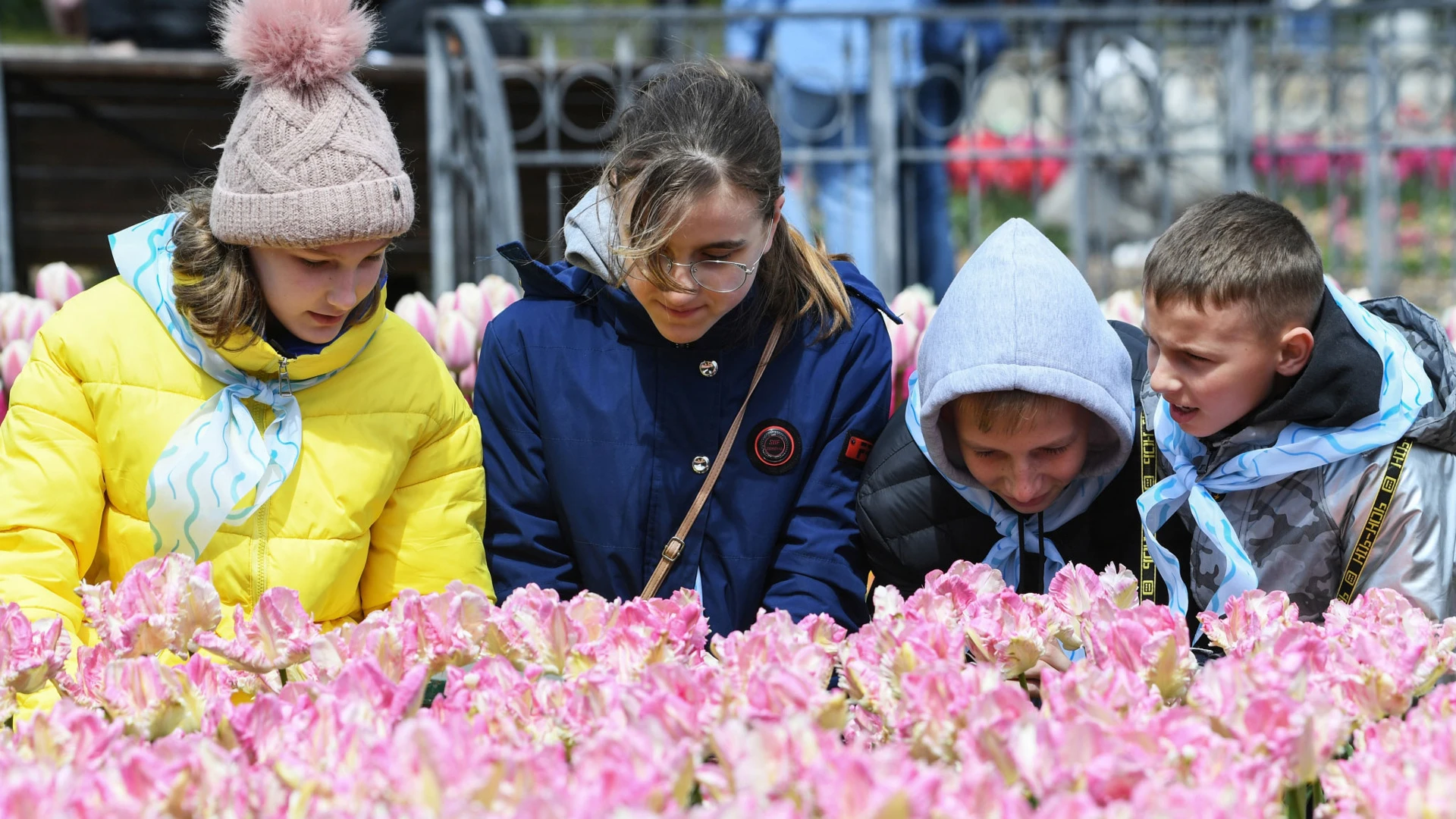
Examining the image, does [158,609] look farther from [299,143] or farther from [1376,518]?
[1376,518]

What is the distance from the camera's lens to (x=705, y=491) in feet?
8.25

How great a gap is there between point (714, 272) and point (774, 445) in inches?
14.7

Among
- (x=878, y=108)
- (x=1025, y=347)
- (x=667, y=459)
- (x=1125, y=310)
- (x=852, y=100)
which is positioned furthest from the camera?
(x=852, y=100)

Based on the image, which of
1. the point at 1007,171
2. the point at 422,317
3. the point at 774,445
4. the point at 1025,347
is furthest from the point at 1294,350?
the point at 1007,171

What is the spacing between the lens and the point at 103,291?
2.33 meters

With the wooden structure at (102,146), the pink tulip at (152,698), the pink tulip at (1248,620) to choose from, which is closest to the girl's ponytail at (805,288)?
the pink tulip at (1248,620)

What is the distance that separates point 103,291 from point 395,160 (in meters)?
0.52

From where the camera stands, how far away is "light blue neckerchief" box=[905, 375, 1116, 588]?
2422 mm

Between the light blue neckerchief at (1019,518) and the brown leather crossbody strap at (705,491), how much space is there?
11.5 inches

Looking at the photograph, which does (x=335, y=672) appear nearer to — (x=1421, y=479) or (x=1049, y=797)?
(x=1049, y=797)

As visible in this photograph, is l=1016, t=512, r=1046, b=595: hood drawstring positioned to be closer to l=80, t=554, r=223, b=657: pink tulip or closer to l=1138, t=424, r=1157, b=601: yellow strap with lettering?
l=1138, t=424, r=1157, b=601: yellow strap with lettering

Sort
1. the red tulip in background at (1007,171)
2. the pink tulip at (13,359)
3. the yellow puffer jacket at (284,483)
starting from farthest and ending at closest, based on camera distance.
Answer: the red tulip in background at (1007,171), the pink tulip at (13,359), the yellow puffer jacket at (284,483)

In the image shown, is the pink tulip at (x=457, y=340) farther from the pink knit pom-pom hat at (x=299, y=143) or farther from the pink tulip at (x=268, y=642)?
the pink tulip at (x=268, y=642)

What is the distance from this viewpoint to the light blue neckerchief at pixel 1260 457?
2195 mm
